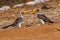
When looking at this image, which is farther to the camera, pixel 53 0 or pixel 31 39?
pixel 53 0

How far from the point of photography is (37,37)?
8.46 m

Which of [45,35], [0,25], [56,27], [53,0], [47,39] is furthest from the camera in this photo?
[53,0]

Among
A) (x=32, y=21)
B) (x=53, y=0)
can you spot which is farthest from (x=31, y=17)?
(x=53, y=0)

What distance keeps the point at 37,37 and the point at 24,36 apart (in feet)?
1.63

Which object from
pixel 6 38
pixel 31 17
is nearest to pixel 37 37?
pixel 6 38

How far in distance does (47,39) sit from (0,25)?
4274mm

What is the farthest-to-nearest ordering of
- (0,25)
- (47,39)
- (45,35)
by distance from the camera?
(0,25)
(45,35)
(47,39)

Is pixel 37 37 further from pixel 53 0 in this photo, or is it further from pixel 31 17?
pixel 53 0

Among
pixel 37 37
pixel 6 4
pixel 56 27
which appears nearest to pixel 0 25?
pixel 56 27

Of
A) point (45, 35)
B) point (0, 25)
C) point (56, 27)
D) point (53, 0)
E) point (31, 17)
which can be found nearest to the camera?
point (45, 35)

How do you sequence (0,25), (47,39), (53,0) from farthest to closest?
(53,0) → (0,25) → (47,39)

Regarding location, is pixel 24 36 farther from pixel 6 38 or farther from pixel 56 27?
pixel 56 27

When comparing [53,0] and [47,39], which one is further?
[53,0]

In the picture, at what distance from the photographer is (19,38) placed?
8461mm
